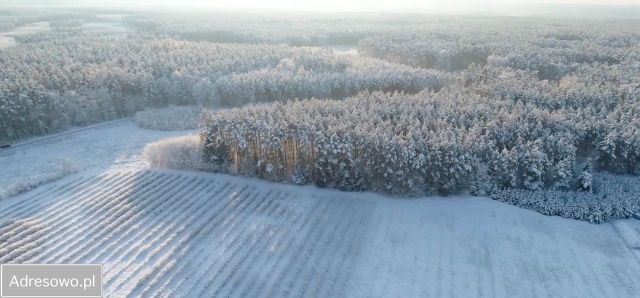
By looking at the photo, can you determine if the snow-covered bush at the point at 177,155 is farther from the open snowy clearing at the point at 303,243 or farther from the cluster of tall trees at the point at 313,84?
the cluster of tall trees at the point at 313,84

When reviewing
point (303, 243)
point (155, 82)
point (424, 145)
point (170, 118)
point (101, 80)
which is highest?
point (424, 145)

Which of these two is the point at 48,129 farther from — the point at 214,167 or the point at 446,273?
the point at 446,273

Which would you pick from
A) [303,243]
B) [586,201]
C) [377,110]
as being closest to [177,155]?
[303,243]

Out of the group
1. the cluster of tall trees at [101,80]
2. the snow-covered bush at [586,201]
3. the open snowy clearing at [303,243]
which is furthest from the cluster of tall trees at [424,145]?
the cluster of tall trees at [101,80]

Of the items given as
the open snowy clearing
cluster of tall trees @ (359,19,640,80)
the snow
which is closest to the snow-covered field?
the open snowy clearing

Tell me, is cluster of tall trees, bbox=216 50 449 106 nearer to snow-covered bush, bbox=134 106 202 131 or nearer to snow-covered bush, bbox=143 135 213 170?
snow-covered bush, bbox=134 106 202 131

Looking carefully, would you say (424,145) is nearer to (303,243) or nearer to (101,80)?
(303,243)

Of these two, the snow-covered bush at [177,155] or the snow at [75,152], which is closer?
the snow-covered bush at [177,155]

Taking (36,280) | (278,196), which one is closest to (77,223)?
(36,280)
